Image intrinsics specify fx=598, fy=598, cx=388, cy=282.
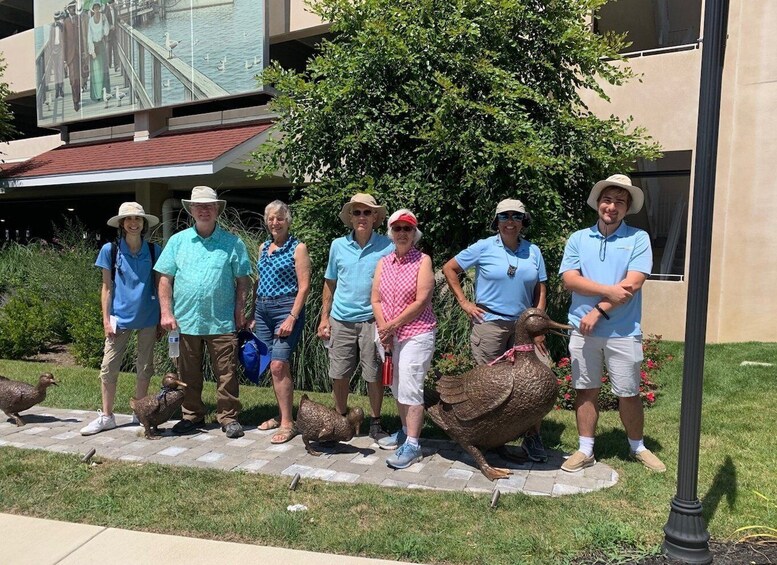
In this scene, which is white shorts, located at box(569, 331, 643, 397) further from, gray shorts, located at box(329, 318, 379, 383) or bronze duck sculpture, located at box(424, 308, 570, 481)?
gray shorts, located at box(329, 318, 379, 383)

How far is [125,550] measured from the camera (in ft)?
10.2

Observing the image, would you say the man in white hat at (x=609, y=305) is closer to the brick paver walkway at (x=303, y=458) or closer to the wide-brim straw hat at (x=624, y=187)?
the wide-brim straw hat at (x=624, y=187)

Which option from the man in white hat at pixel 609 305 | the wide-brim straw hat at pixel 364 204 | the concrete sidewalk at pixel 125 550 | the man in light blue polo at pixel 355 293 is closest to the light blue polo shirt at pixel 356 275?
the man in light blue polo at pixel 355 293

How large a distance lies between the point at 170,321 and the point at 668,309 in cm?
762

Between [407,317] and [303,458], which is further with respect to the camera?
[303,458]

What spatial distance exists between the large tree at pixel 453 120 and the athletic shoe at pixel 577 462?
2.55m

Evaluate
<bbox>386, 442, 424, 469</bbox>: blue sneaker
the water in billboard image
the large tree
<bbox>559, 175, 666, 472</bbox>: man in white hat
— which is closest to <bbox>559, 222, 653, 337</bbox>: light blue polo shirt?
<bbox>559, 175, 666, 472</bbox>: man in white hat

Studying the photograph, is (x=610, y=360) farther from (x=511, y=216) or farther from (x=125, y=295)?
(x=125, y=295)

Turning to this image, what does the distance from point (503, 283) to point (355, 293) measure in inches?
44.0

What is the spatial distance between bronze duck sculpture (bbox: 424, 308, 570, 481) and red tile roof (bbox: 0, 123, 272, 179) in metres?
8.07

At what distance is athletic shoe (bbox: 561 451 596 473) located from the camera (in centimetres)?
413

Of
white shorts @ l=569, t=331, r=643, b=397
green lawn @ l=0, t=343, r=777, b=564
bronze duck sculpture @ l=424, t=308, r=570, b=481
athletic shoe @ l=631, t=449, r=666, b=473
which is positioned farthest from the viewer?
athletic shoe @ l=631, t=449, r=666, b=473

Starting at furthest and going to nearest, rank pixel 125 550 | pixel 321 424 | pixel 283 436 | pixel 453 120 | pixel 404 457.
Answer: pixel 453 120
pixel 283 436
pixel 321 424
pixel 404 457
pixel 125 550

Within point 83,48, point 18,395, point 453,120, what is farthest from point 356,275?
point 83,48
